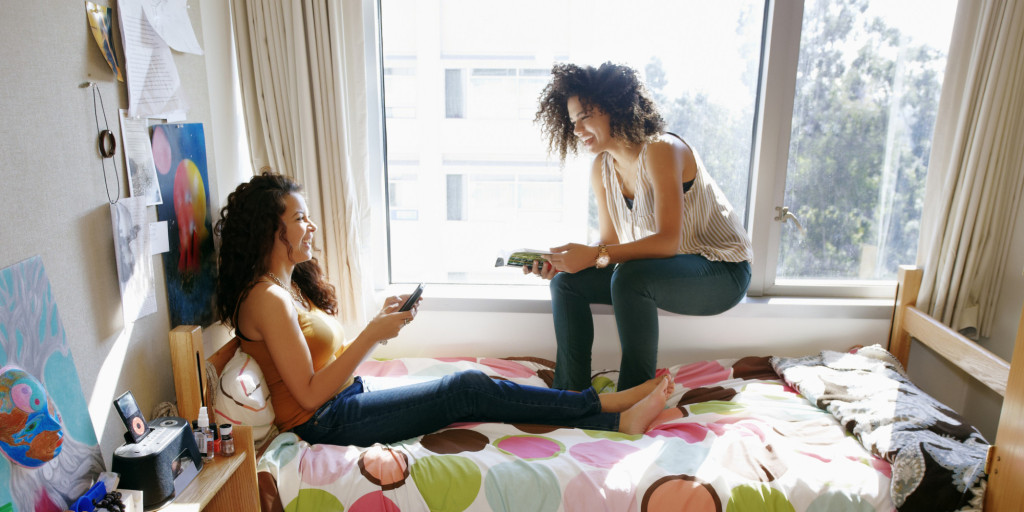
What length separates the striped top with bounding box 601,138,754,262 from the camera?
6.15 ft

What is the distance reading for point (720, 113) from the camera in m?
2.17

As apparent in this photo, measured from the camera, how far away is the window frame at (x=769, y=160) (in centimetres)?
205

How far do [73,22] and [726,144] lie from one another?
1.92m

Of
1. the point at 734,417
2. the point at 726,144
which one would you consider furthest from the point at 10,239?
the point at 726,144

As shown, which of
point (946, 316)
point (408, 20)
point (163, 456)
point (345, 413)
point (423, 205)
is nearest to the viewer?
point (163, 456)

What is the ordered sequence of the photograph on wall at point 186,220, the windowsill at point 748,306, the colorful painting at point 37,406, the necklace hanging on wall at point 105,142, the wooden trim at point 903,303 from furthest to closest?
1. the windowsill at point 748,306
2. the wooden trim at point 903,303
3. the photograph on wall at point 186,220
4. the necklace hanging on wall at point 105,142
5. the colorful painting at point 37,406

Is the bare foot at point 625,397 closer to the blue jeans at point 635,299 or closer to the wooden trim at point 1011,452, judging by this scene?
the blue jeans at point 635,299

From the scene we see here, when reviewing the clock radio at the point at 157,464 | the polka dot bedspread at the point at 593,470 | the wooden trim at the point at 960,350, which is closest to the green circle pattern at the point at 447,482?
the polka dot bedspread at the point at 593,470

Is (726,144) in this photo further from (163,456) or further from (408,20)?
(163,456)

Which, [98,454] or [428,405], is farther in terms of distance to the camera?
[428,405]

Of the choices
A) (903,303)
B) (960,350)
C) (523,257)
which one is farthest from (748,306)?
(523,257)

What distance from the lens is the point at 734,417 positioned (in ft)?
5.37

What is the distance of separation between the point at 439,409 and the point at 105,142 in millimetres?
936

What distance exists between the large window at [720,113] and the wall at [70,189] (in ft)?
3.65
